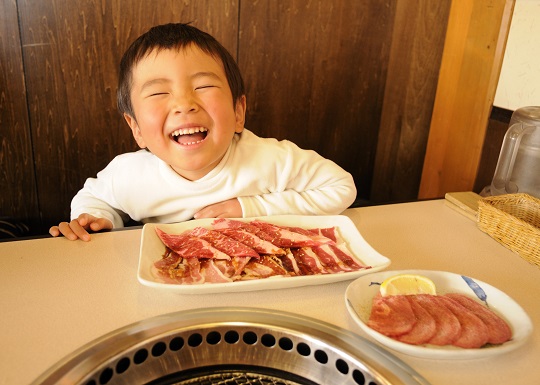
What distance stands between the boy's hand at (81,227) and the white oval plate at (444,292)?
2.18ft

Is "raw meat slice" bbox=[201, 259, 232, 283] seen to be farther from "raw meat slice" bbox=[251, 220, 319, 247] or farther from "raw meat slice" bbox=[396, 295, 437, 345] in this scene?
"raw meat slice" bbox=[396, 295, 437, 345]

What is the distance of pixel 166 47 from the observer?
1.28 m

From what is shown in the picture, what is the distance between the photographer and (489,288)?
96 centimetres

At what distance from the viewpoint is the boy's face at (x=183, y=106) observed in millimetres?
1230

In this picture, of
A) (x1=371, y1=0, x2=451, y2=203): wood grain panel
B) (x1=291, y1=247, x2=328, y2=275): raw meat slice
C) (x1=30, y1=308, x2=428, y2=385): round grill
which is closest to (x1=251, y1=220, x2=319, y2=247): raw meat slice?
(x1=291, y1=247, x2=328, y2=275): raw meat slice

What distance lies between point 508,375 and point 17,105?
88.8 inches

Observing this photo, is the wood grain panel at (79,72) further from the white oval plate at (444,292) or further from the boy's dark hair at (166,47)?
the white oval plate at (444,292)

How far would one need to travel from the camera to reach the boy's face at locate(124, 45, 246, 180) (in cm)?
123

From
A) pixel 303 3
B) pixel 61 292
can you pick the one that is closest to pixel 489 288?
pixel 61 292

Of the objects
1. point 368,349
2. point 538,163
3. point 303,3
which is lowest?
point 368,349

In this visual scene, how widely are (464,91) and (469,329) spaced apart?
1.74 meters

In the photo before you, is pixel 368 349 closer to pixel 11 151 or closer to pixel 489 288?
pixel 489 288

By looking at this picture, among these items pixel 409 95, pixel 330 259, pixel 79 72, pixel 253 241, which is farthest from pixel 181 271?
pixel 409 95

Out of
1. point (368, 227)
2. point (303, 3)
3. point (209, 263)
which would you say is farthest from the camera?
point (303, 3)
